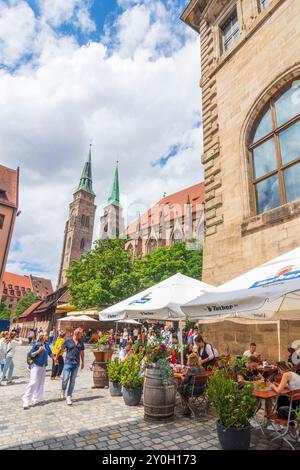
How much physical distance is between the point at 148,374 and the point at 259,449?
8.02 ft

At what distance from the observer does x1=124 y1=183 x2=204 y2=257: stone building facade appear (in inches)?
1911

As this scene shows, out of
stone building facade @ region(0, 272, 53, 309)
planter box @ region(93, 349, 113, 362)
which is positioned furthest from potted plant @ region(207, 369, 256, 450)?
stone building facade @ region(0, 272, 53, 309)

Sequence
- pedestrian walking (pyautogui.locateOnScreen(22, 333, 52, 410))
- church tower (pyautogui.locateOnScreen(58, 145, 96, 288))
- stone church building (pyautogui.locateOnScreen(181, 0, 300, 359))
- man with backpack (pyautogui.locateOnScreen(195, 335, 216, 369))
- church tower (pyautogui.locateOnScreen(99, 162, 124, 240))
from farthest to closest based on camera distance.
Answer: church tower (pyautogui.locateOnScreen(99, 162, 124, 240)), church tower (pyautogui.locateOnScreen(58, 145, 96, 288)), stone church building (pyautogui.locateOnScreen(181, 0, 300, 359)), man with backpack (pyautogui.locateOnScreen(195, 335, 216, 369)), pedestrian walking (pyautogui.locateOnScreen(22, 333, 52, 410))

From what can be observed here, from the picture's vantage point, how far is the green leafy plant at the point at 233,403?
4.23 metres

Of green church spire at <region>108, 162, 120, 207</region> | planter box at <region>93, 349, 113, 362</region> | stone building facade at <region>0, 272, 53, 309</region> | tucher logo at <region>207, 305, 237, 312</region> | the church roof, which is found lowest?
planter box at <region>93, 349, 113, 362</region>

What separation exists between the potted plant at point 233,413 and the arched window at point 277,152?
626cm

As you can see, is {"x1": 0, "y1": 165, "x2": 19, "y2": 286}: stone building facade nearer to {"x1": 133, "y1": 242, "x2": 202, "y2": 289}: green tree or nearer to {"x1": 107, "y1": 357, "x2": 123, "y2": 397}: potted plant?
{"x1": 133, "y1": 242, "x2": 202, "y2": 289}: green tree

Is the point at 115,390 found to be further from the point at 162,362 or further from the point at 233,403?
the point at 233,403

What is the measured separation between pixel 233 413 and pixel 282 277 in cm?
215

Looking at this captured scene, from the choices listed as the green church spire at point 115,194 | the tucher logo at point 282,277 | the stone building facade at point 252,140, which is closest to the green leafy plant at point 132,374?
the tucher logo at point 282,277

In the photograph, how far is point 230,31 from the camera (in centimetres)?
1300

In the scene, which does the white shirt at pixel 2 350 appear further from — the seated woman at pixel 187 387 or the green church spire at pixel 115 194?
the green church spire at pixel 115 194

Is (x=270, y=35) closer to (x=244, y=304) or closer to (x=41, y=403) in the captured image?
(x=244, y=304)
